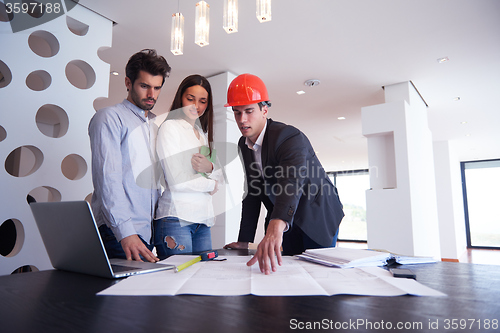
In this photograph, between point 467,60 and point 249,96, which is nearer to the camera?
point 249,96

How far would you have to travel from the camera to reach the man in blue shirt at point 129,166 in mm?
1203

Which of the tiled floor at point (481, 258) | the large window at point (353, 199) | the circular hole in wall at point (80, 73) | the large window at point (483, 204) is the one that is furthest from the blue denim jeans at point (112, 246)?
the large window at point (353, 199)

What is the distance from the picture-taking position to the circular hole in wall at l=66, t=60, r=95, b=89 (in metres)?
2.69

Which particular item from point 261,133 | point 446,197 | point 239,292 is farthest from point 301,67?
point 446,197

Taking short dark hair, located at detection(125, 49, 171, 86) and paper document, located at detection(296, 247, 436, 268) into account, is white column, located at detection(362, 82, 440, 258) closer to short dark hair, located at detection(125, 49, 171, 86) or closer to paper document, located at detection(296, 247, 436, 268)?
paper document, located at detection(296, 247, 436, 268)

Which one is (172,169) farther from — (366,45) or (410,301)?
(366,45)

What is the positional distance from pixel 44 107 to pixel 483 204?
1141 cm

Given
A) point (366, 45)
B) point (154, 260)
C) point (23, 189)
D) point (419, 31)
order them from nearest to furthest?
point (154, 260) < point (23, 189) < point (419, 31) < point (366, 45)


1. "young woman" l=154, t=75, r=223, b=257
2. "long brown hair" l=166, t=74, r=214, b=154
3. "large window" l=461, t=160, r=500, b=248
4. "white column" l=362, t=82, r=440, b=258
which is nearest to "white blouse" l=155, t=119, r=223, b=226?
"young woman" l=154, t=75, r=223, b=257

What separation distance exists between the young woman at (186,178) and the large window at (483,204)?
427 inches

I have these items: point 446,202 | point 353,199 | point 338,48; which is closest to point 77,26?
point 338,48

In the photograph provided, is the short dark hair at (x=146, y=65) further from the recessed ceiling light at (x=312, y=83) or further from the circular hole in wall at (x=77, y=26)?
the recessed ceiling light at (x=312, y=83)

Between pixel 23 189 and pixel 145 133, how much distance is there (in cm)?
126

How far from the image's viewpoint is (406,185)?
3.94m
